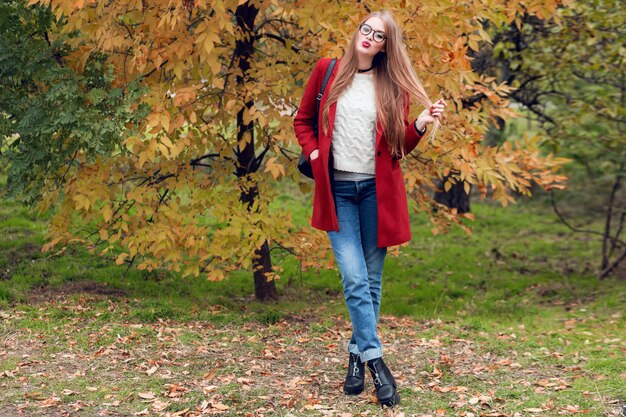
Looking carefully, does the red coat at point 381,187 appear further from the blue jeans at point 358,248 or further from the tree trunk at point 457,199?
the tree trunk at point 457,199

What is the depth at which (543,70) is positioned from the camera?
8352mm

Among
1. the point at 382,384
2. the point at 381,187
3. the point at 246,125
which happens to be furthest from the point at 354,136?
the point at 246,125

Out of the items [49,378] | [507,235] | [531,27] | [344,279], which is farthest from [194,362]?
[507,235]

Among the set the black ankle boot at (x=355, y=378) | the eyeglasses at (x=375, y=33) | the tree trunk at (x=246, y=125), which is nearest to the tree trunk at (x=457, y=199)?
the tree trunk at (x=246, y=125)

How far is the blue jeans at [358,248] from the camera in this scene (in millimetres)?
3887

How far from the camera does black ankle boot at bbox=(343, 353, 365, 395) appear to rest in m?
4.18

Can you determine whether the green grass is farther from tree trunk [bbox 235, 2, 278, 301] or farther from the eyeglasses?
the eyeglasses

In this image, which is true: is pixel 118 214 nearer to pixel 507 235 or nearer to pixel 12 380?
pixel 12 380

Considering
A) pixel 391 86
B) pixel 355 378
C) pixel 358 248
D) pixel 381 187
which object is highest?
pixel 391 86

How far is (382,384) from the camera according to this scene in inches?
157

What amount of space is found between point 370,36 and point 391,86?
0.92 ft

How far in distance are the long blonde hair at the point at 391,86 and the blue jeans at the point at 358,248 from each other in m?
0.29

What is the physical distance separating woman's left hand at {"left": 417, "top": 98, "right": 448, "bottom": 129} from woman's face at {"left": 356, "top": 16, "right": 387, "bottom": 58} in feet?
1.47

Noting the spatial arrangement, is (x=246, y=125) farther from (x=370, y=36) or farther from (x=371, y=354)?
(x=371, y=354)
